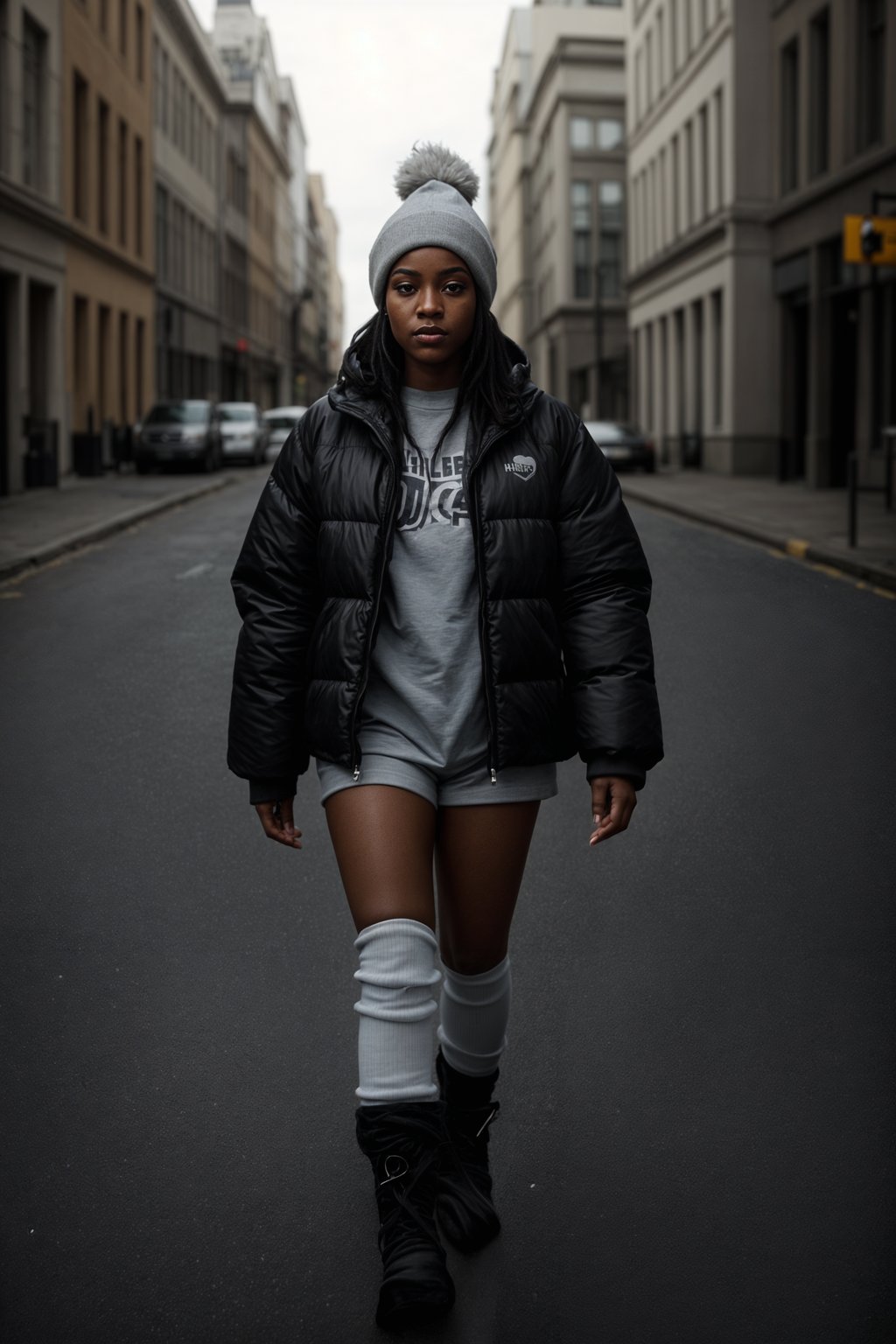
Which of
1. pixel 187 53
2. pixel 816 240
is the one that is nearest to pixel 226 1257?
pixel 816 240

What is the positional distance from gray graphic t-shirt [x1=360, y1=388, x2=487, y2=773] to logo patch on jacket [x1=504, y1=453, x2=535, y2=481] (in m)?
0.10

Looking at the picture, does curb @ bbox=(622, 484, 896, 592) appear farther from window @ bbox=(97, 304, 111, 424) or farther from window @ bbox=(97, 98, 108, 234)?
window @ bbox=(97, 98, 108, 234)

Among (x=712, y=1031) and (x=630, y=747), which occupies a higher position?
(x=630, y=747)

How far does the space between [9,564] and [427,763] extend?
12.2 m

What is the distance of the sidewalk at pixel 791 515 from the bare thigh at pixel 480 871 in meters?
10.6

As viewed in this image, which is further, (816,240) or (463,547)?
Answer: (816,240)

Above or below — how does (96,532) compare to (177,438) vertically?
below

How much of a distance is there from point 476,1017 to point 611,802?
1.79 ft

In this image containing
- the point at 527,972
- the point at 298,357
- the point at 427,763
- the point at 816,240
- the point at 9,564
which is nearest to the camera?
the point at 427,763

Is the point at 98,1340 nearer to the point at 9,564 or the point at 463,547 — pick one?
the point at 463,547

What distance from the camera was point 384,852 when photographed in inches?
115

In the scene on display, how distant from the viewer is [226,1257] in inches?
119

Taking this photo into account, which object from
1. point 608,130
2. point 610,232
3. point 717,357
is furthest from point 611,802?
point 608,130

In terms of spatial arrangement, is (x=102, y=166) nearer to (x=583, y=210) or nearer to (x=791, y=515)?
(x=791, y=515)
